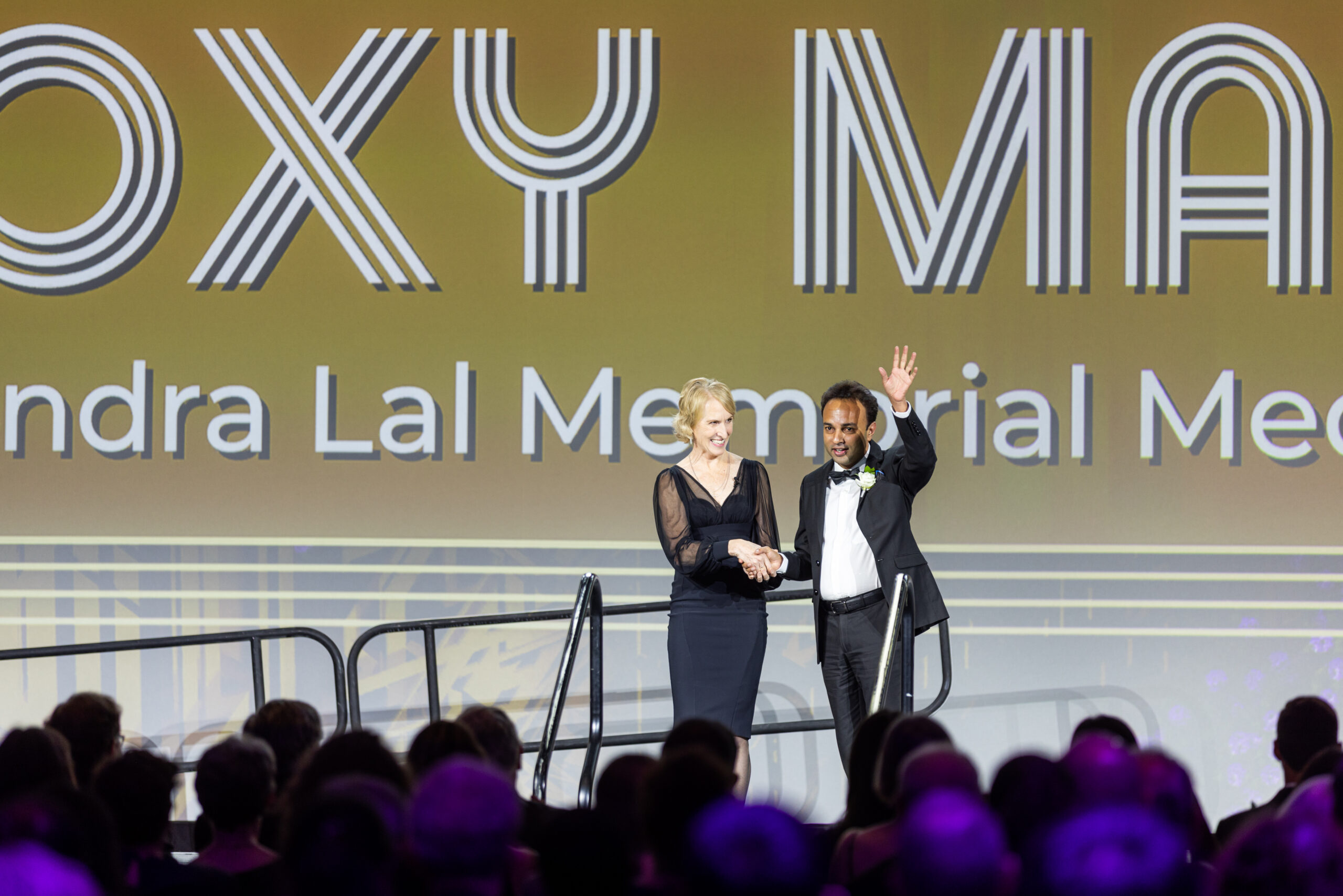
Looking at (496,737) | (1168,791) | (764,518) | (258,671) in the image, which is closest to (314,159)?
(258,671)

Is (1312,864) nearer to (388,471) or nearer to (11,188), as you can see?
(388,471)

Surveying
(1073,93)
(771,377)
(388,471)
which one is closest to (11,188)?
(388,471)

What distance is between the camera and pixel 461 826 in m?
1.50

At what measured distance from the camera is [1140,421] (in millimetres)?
5488

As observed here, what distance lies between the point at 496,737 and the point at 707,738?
0.43 meters

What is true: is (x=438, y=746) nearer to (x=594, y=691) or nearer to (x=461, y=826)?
(x=461, y=826)

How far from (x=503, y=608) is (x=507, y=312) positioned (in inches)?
47.9

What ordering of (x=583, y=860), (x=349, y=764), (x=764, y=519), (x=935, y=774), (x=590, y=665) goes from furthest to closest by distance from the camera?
(x=764, y=519), (x=590, y=665), (x=349, y=764), (x=935, y=774), (x=583, y=860)

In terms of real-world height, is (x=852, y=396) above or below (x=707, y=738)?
above

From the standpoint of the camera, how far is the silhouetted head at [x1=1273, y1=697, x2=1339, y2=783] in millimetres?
2721

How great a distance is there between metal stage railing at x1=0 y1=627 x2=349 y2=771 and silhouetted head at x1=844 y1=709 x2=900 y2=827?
3.03 metres

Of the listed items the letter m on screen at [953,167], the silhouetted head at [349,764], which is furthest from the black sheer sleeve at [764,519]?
the silhouetted head at [349,764]

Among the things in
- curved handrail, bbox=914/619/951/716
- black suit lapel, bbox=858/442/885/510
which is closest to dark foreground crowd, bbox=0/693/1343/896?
black suit lapel, bbox=858/442/885/510

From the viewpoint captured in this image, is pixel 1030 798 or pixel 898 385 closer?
pixel 1030 798
